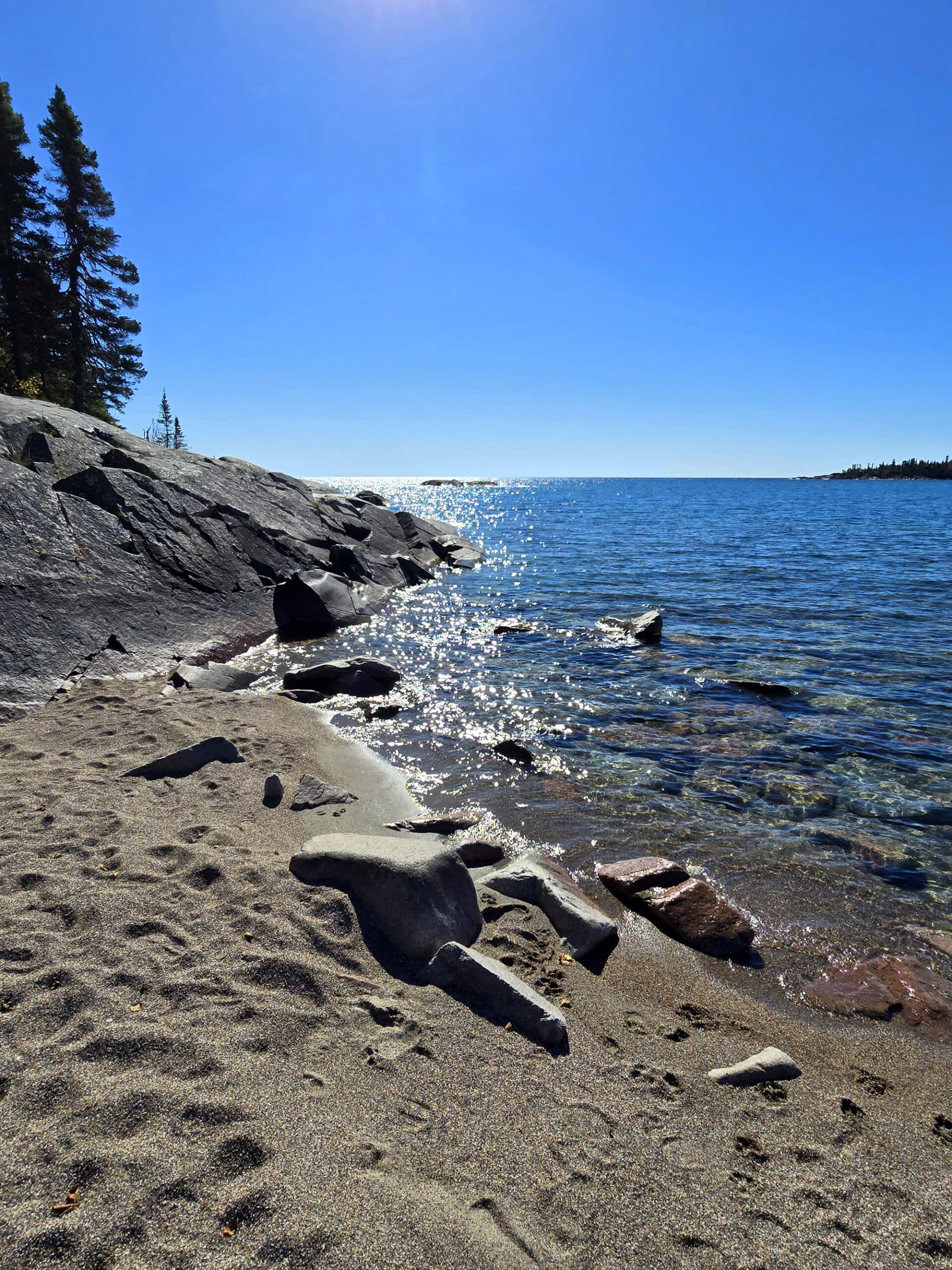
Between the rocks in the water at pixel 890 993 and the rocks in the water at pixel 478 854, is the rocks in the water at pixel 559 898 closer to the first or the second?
the rocks in the water at pixel 478 854

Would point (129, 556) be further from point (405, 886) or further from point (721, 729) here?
point (721, 729)

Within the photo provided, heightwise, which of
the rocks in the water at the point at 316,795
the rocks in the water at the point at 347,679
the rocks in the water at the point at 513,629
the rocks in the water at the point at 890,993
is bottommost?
the rocks in the water at the point at 890,993

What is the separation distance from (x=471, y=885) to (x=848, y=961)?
321 centimetres

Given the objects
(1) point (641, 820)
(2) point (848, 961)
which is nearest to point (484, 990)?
(2) point (848, 961)

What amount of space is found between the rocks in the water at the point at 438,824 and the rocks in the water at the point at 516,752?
181 centimetres

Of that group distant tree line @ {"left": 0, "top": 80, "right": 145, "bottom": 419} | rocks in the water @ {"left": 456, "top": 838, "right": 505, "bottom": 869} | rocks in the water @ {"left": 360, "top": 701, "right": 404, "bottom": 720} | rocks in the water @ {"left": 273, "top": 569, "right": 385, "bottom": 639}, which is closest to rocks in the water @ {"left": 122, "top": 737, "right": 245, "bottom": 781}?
rocks in the water @ {"left": 360, "top": 701, "right": 404, "bottom": 720}

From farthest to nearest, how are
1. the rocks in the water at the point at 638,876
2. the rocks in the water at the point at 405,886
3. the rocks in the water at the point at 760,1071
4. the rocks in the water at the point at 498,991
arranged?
1. the rocks in the water at the point at 638,876
2. the rocks in the water at the point at 405,886
3. the rocks in the water at the point at 498,991
4. the rocks in the water at the point at 760,1071

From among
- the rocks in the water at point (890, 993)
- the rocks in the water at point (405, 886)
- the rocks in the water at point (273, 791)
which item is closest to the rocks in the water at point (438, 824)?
the rocks in the water at point (273, 791)

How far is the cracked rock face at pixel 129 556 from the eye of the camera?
10.8m

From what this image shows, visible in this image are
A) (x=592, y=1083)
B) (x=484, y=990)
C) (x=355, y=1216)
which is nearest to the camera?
(x=355, y=1216)

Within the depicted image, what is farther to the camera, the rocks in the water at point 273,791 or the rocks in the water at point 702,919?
the rocks in the water at point 273,791

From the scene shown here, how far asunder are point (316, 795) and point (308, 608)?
9.75 meters

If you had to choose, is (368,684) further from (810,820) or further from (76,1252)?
(76,1252)

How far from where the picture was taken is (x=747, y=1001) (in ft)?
15.4
